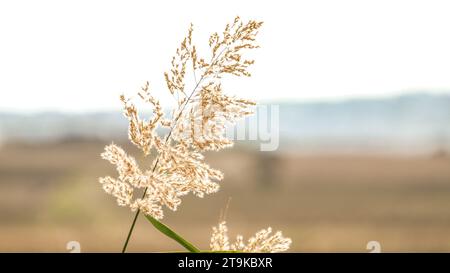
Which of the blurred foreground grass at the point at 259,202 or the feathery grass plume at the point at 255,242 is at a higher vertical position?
the blurred foreground grass at the point at 259,202

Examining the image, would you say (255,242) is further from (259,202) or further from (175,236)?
(259,202)

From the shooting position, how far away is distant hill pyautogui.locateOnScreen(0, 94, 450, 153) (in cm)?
2217

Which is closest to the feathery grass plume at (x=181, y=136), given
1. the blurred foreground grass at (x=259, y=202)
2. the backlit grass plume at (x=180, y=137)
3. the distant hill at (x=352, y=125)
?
the backlit grass plume at (x=180, y=137)

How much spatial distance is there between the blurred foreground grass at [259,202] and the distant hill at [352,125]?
0.62 meters

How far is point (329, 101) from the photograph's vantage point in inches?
1053

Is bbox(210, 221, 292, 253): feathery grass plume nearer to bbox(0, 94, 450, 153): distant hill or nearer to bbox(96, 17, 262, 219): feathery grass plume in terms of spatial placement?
bbox(96, 17, 262, 219): feathery grass plume

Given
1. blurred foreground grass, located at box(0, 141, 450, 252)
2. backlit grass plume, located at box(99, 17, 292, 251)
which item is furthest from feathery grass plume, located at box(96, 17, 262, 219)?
blurred foreground grass, located at box(0, 141, 450, 252)

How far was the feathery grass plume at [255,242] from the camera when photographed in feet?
2.02

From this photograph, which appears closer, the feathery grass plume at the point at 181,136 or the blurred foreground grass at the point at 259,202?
the feathery grass plume at the point at 181,136

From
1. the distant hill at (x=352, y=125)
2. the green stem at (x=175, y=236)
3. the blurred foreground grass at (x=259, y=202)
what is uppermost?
the distant hill at (x=352, y=125)

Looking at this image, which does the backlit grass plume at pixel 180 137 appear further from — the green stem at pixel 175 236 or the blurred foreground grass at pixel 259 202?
the blurred foreground grass at pixel 259 202

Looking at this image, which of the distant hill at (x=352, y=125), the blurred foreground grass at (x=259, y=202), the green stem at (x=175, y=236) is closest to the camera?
the green stem at (x=175, y=236)

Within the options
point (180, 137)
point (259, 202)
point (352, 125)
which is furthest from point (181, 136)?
point (352, 125)

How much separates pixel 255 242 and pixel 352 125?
80.8 ft
